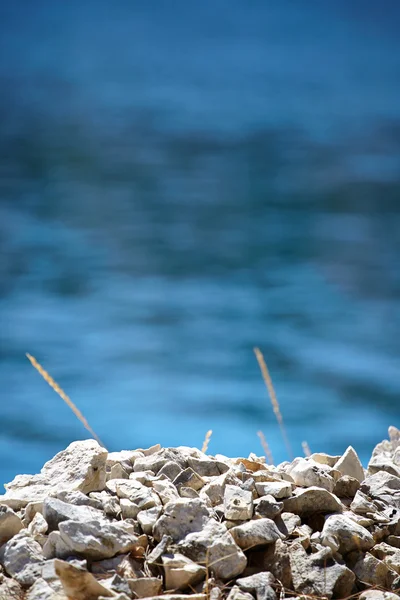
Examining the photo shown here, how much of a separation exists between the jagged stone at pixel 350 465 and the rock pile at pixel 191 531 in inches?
→ 2.3

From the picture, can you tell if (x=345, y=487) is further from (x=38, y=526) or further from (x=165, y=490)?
(x=38, y=526)

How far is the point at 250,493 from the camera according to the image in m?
1.69

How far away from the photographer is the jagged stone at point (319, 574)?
1.59m

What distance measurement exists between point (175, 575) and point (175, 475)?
0.39 meters

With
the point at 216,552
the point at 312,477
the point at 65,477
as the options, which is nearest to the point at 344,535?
the point at 312,477

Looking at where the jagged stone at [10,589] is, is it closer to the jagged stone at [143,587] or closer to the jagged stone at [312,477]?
the jagged stone at [143,587]

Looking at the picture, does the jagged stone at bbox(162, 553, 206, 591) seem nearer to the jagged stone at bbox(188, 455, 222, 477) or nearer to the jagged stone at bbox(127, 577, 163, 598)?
the jagged stone at bbox(127, 577, 163, 598)

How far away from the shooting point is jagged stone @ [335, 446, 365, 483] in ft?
6.71

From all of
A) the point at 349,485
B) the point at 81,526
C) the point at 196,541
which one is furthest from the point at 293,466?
the point at 81,526

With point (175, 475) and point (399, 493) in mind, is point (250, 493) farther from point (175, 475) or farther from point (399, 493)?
point (399, 493)

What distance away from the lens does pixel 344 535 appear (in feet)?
5.54

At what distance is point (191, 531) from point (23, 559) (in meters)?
0.35

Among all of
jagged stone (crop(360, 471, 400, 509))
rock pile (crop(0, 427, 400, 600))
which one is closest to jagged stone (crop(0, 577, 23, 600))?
rock pile (crop(0, 427, 400, 600))

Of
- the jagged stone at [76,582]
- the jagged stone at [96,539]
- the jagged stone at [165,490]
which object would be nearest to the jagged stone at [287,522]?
the jagged stone at [165,490]
